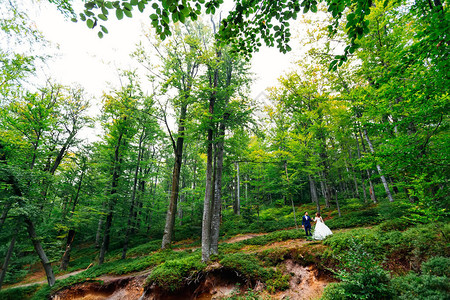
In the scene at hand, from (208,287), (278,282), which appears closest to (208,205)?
(208,287)

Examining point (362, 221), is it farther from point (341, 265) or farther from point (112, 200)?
point (112, 200)

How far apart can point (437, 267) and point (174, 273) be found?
286 inches

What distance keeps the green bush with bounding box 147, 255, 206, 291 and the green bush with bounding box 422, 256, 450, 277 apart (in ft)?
20.5

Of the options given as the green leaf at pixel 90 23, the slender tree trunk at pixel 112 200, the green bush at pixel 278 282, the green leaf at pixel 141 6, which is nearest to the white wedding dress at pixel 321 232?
the green bush at pixel 278 282

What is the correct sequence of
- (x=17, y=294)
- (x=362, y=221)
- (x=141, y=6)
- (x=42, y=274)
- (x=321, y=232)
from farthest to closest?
(x=42, y=274), (x=17, y=294), (x=362, y=221), (x=321, y=232), (x=141, y=6)

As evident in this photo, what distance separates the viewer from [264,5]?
2330mm

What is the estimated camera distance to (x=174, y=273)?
6578 mm

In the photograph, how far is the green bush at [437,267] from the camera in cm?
342

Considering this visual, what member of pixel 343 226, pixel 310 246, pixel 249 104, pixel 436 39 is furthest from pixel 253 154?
pixel 436 39

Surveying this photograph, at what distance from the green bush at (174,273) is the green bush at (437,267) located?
6258 millimetres

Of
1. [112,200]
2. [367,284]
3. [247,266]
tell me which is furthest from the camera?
[112,200]

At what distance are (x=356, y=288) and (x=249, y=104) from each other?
26.1 feet

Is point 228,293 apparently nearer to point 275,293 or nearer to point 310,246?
point 275,293

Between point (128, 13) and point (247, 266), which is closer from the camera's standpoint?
point (128, 13)
